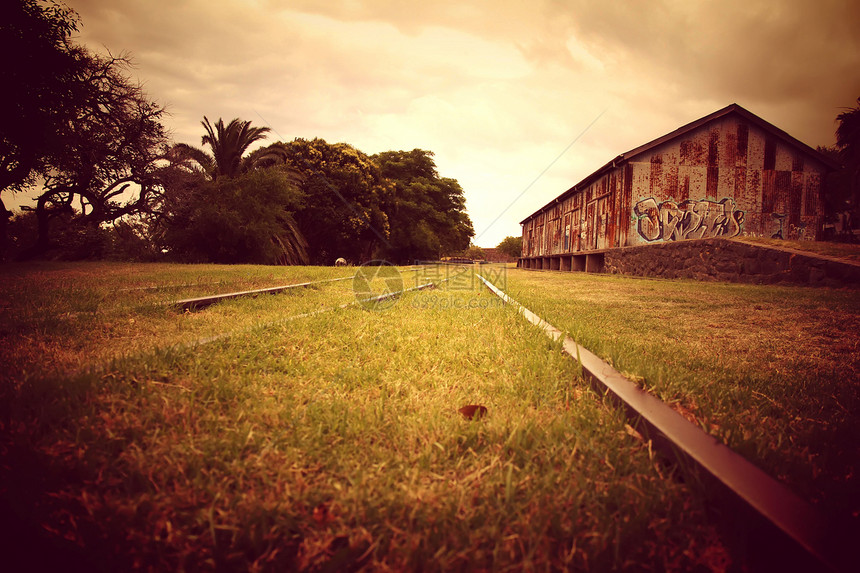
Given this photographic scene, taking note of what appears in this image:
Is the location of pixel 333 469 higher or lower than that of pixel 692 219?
lower

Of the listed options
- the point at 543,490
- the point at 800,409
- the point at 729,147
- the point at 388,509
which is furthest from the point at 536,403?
the point at 729,147

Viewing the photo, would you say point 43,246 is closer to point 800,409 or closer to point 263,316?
point 263,316

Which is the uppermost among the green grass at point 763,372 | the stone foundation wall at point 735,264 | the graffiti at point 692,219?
the graffiti at point 692,219

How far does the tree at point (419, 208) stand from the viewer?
1355 inches

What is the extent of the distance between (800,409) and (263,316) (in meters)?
4.28

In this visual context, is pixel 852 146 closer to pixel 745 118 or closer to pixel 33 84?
pixel 745 118

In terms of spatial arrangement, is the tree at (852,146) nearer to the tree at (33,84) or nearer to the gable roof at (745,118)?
the gable roof at (745,118)

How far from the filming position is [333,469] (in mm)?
1150

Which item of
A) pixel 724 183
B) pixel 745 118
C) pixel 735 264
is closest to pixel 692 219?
pixel 724 183

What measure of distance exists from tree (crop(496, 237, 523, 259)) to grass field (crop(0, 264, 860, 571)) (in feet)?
341

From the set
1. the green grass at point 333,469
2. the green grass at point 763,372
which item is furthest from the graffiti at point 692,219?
the green grass at point 333,469

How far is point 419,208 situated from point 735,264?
28.9m

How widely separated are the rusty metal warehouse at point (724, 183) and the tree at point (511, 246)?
87.5 meters

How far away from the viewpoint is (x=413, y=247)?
36.3 meters
